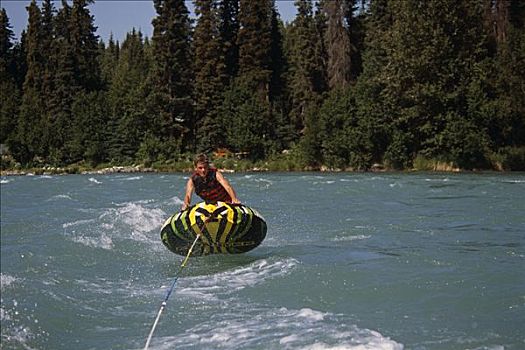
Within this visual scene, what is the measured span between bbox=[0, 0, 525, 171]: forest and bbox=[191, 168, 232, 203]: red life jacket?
23.8 metres

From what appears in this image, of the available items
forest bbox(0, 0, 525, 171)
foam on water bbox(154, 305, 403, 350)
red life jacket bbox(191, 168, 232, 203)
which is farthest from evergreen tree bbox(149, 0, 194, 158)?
foam on water bbox(154, 305, 403, 350)

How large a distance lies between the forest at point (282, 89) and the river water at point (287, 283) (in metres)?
18.9

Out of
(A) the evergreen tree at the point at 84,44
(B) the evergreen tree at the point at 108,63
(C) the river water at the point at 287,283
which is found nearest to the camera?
(C) the river water at the point at 287,283

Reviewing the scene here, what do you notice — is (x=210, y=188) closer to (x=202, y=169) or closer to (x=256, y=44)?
(x=202, y=169)

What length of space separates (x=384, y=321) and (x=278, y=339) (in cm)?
106

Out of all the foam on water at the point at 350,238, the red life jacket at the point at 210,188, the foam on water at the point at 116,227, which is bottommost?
the foam on water at the point at 116,227

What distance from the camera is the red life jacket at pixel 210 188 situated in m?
9.47

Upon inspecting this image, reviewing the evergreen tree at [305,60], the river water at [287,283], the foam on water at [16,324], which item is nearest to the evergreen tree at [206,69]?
the evergreen tree at [305,60]

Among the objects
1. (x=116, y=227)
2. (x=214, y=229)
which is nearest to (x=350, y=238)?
(x=214, y=229)

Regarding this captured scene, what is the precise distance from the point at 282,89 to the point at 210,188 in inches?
1622

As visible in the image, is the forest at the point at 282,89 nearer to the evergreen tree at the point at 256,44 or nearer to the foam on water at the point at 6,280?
the evergreen tree at the point at 256,44

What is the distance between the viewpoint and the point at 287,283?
292 inches

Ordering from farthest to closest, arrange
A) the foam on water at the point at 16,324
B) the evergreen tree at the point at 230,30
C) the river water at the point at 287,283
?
1. the evergreen tree at the point at 230,30
2. the river water at the point at 287,283
3. the foam on water at the point at 16,324

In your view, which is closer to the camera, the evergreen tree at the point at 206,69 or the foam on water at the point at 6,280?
the foam on water at the point at 6,280
